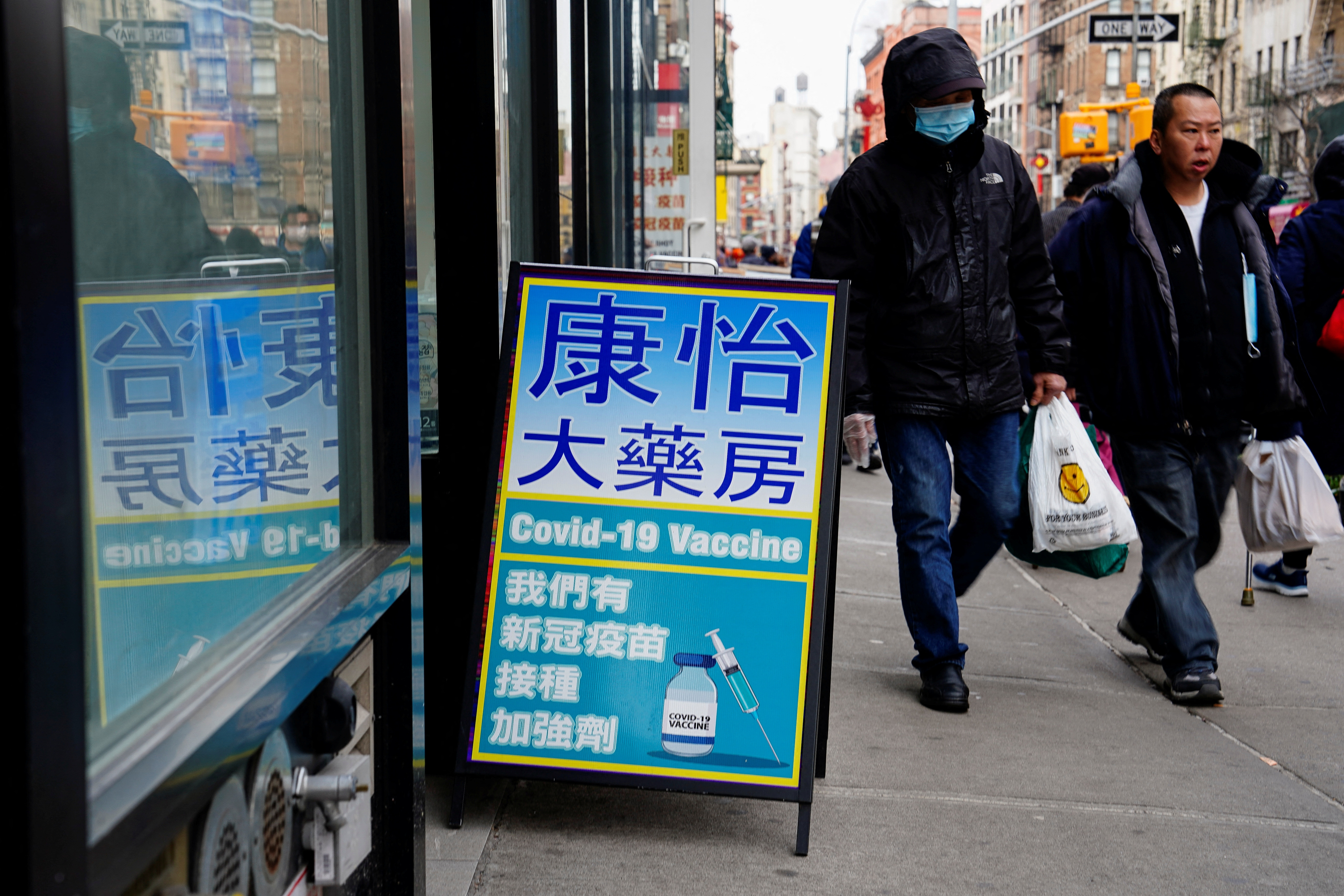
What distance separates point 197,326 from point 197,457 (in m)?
0.17

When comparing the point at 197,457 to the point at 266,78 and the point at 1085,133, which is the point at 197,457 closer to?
the point at 266,78

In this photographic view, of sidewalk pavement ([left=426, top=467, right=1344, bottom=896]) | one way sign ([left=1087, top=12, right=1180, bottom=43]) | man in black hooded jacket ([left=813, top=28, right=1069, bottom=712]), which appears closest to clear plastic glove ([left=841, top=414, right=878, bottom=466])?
man in black hooded jacket ([left=813, top=28, right=1069, bottom=712])

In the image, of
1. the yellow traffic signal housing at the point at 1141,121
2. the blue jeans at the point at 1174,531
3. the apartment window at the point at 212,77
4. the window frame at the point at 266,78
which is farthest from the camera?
the yellow traffic signal housing at the point at 1141,121

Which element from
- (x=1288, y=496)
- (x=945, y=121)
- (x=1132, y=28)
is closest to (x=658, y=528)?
(x=945, y=121)

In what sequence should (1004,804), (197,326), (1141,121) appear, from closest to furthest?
(197,326) → (1004,804) → (1141,121)

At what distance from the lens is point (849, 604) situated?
20.6 feet

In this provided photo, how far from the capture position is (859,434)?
4414 millimetres

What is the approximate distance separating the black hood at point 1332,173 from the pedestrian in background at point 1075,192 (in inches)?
53.7

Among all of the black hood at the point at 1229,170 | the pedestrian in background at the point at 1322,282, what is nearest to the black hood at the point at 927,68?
the black hood at the point at 1229,170

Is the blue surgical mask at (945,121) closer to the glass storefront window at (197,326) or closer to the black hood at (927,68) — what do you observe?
the black hood at (927,68)

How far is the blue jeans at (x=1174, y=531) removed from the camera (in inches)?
188

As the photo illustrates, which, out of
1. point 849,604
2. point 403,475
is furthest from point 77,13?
point 849,604

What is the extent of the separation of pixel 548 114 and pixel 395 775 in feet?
8.63

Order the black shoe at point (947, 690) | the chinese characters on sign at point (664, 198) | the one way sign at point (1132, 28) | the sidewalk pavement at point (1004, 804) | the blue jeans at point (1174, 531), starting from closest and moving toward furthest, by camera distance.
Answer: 1. the sidewalk pavement at point (1004, 804)
2. the black shoe at point (947, 690)
3. the blue jeans at point (1174, 531)
4. the chinese characters on sign at point (664, 198)
5. the one way sign at point (1132, 28)
